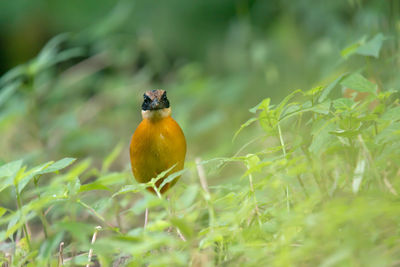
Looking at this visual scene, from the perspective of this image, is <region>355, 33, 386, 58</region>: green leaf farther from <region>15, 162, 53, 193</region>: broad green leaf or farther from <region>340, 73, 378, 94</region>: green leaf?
<region>15, 162, 53, 193</region>: broad green leaf

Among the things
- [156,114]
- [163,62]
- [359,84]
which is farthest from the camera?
[163,62]

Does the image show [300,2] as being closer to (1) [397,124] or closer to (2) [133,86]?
(2) [133,86]

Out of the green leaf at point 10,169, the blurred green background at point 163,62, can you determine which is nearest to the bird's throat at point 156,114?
the blurred green background at point 163,62

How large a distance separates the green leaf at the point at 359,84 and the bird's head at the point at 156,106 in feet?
4.00

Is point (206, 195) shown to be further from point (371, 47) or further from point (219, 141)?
point (219, 141)

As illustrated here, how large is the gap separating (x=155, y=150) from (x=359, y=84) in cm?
115

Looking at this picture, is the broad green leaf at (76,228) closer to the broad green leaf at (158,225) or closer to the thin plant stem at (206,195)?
the broad green leaf at (158,225)

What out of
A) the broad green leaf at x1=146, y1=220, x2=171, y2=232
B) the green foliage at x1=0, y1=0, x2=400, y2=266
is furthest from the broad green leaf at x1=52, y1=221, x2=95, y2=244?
the broad green leaf at x1=146, y1=220, x2=171, y2=232

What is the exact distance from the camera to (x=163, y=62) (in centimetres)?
679

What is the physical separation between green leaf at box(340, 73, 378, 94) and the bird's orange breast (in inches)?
41.7

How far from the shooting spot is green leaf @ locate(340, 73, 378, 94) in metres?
1.82

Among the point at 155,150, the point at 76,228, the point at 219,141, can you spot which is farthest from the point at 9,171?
the point at 219,141

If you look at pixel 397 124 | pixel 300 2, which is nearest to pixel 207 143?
pixel 300 2

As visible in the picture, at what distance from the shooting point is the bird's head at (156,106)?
2.79 meters
